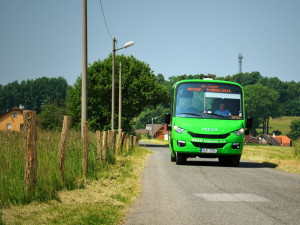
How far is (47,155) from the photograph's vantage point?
10.2 metres

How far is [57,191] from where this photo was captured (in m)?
8.79

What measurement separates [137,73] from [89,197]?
151ft

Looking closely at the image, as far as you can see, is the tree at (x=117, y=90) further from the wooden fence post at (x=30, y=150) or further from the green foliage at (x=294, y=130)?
the green foliage at (x=294, y=130)

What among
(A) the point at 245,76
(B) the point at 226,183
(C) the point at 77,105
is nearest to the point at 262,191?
(B) the point at 226,183

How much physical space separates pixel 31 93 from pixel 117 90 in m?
118

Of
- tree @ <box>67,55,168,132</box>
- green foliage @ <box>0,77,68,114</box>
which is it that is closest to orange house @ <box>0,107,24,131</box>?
green foliage @ <box>0,77,68,114</box>

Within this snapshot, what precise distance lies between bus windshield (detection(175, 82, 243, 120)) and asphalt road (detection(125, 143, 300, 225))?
4087mm

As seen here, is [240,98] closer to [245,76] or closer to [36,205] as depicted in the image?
[36,205]

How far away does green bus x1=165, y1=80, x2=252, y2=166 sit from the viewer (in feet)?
51.4

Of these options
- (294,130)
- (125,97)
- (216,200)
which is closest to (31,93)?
(294,130)

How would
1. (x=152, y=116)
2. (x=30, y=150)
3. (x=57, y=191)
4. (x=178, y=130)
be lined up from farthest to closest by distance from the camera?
(x=152, y=116) < (x=178, y=130) < (x=57, y=191) < (x=30, y=150)

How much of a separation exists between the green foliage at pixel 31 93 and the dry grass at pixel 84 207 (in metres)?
155

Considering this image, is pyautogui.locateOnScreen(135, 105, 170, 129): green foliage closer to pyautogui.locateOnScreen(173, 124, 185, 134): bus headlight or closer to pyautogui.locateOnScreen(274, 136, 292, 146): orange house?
pyautogui.locateOnScreen(274, 136, 292, 146): orange house

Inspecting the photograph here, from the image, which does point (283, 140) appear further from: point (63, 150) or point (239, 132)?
point (63, 150)
